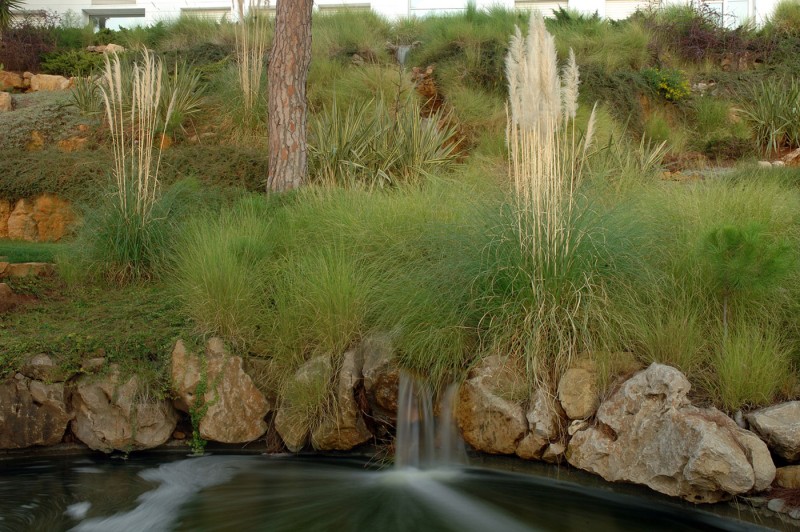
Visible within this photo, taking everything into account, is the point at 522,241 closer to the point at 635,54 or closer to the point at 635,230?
the point at 635,230

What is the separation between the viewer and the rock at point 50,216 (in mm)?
10656

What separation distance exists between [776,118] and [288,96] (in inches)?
336

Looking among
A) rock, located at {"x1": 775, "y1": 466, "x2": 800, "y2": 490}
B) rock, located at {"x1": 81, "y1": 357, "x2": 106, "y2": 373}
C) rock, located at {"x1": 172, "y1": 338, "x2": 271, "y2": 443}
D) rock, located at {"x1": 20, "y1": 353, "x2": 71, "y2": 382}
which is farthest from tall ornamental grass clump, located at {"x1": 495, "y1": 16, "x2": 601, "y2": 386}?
rock, located at {"x1": 20, "y1": 353, "x2": 71, "y2": 382}

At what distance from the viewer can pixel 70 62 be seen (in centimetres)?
1727

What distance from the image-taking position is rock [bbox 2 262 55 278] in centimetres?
790

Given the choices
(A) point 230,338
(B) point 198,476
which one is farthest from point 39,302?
(B) point 198,476

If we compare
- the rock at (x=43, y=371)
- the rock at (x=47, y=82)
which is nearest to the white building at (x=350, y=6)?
the rock at (x=47, y=82)

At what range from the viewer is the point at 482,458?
220 inches

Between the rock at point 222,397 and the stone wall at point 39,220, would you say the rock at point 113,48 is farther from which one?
the rock at point 222,397

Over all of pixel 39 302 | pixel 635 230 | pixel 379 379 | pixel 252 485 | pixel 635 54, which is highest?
pixel 635 54

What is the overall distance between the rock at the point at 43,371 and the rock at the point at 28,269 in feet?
7.13

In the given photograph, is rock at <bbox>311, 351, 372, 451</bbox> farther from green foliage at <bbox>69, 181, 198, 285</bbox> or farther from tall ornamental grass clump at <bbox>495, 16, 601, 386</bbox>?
green foliage at <bbox>69, 181, 198, 285</bbox>

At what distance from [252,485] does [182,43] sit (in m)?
13.6

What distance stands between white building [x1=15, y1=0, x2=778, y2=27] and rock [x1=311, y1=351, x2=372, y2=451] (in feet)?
57.1
